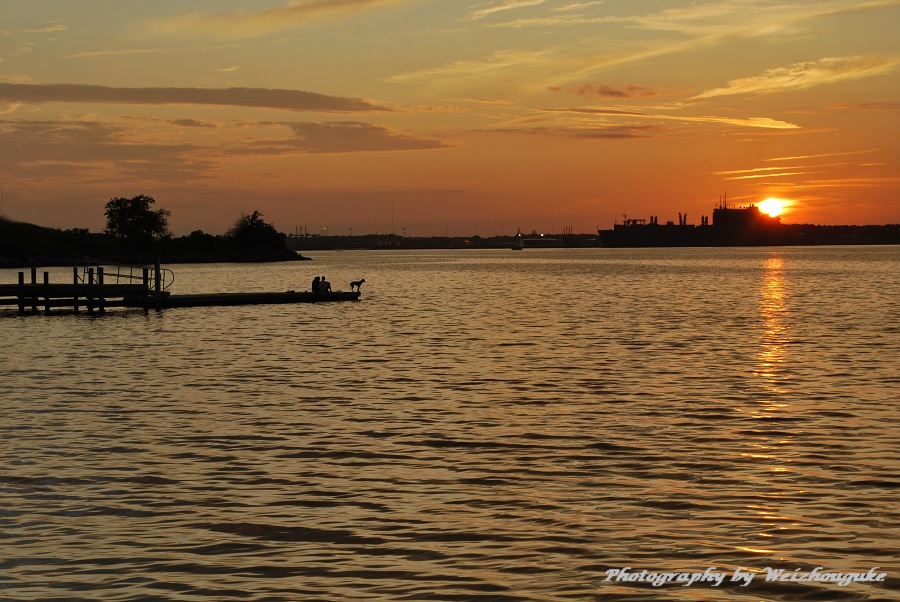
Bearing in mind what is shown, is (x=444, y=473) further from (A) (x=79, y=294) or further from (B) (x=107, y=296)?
(A) (x=79, y=294)

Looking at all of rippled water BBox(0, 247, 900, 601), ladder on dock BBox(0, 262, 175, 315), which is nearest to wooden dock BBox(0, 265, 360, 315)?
ladder on dock BBox(0, 262, 175, 315)

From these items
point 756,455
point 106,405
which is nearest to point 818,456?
point 756,455

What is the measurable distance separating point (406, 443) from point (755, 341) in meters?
26.5

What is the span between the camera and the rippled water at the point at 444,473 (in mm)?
11461

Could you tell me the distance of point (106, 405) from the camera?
24578 millimetres

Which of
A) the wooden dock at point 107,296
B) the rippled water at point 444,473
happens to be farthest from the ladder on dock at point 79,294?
the rippled water at point 444,473

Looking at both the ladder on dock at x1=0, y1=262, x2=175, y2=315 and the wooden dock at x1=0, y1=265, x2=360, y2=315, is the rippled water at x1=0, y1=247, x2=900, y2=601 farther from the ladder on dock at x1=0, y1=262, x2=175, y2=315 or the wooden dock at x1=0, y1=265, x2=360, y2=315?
the wooden dock at x1=0, y1=265, x2=360, y2=315

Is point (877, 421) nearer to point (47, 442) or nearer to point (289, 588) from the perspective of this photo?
point (289, 588)

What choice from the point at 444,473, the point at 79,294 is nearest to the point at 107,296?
the point at 79,294

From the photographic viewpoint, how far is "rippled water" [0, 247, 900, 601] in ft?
37.6

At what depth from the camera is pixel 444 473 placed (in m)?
16.5

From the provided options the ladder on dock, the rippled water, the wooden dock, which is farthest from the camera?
the wooden dock

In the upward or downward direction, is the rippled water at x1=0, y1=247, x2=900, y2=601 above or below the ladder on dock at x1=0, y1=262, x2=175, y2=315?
below

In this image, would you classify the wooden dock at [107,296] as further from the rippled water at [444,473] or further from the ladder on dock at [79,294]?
the rippled water at [444,473]
